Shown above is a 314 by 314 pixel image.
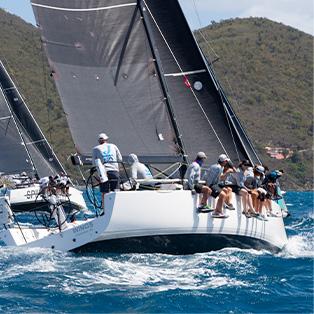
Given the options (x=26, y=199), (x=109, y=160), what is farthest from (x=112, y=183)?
(x=26, y=199)

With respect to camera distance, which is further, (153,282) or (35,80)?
(35,80)

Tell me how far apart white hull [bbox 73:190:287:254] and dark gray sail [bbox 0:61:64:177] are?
48.2ft

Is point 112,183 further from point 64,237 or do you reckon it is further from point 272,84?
point 272,84

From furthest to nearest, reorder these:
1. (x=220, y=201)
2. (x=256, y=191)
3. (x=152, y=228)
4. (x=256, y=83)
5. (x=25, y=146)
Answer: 1. (x=256, y=83)
2. (x=25, y=146)
3. (x=256, y=191)
4. (x=220, y=201)
5. (x=152, y=228)

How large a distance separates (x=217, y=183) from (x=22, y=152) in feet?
48.6

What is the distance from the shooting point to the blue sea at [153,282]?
734 cm

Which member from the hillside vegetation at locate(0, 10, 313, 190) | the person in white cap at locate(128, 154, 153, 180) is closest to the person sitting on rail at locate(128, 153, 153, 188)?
the person in white cap at locate(128, 154, 153, 180)

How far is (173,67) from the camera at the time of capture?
1365 centimetres

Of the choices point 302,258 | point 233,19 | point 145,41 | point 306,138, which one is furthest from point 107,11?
point 233,19

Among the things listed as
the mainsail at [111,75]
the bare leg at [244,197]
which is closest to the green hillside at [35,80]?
the mainsail at [111,75]

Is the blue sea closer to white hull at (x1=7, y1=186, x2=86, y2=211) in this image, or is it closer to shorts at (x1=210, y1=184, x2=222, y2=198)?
shorts at (x1=210, y1=184, x2=222, y2=198)

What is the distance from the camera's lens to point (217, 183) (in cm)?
1041

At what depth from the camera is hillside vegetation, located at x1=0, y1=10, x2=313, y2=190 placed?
3081 inches

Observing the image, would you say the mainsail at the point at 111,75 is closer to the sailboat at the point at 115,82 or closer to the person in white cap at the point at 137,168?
the sailboat at the point at 115,82
